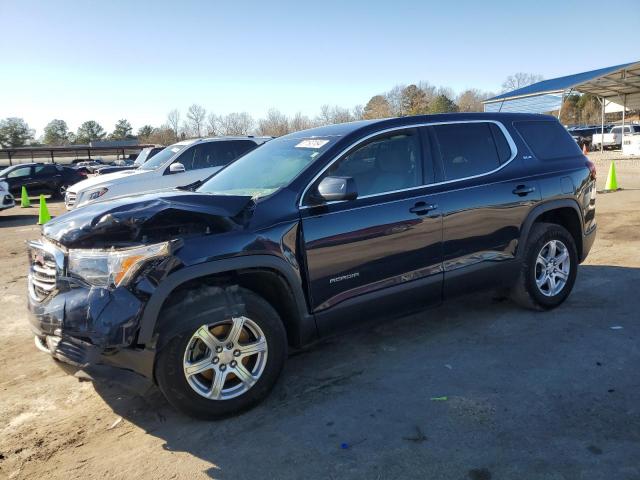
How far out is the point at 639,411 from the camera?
10.6 feet

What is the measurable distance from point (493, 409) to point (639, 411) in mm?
885

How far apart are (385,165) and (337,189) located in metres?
0.77

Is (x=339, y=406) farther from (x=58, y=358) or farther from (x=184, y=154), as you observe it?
(x=184, y=154)

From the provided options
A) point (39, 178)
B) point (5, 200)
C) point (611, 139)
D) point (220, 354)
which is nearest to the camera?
point (220, 354)

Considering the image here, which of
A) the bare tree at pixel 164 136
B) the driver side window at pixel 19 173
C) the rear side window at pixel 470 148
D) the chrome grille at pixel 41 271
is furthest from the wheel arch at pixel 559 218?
the bare tree at pixel 164 136

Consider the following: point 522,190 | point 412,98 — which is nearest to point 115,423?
point 522,190

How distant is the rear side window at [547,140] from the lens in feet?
16.5

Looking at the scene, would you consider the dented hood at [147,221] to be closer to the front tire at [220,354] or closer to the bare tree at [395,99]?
the front tire at [220,354]

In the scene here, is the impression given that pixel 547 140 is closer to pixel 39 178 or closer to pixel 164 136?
pixel 39 178

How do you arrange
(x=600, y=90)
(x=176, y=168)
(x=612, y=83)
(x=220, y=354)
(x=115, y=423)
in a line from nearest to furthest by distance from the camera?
1. (x=220, y=354)
2. (x=115, y=423)
3. (x=176, y=168)
4. (x=612, y=83)
5. (x=600, y=90)

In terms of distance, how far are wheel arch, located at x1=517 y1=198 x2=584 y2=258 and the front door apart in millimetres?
1099

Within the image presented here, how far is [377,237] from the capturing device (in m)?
3.84

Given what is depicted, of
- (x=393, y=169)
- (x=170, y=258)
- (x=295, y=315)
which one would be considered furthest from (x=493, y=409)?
(x=170, y=258)

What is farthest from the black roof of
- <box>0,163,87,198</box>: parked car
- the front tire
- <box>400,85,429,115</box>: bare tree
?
<box>400,85,429,115</box>: bare tree
